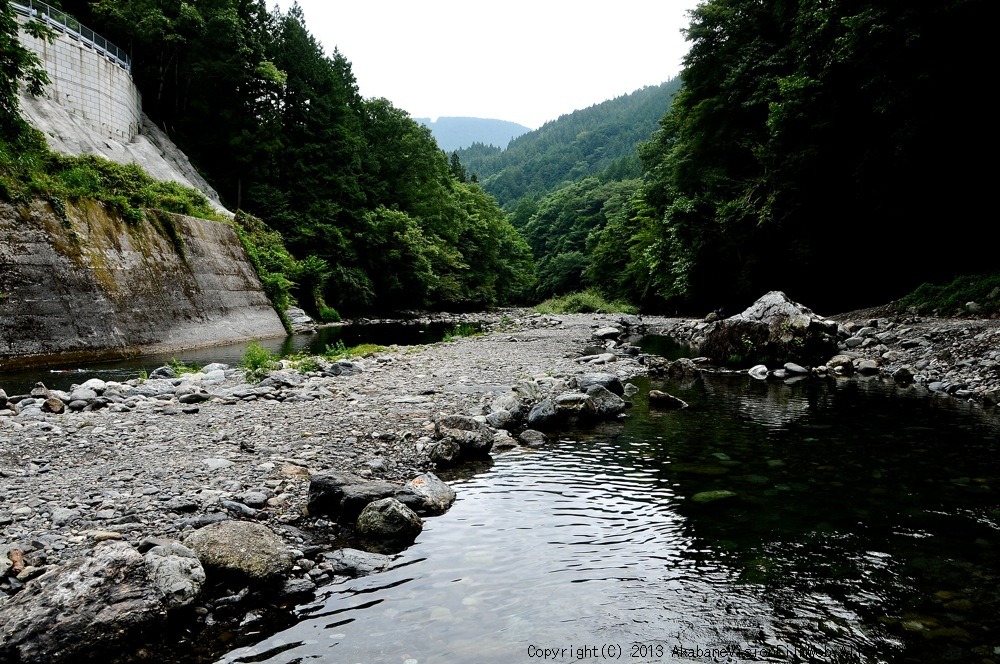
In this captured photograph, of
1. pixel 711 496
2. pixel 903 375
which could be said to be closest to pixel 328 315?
pixel 903 375

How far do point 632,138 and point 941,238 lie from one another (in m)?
145

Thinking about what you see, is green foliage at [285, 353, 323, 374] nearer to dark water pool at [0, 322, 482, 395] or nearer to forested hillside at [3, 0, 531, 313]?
dark water pool at [0, 322, 482, 395]

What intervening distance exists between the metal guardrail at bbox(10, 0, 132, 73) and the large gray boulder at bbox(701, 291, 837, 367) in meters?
31.3

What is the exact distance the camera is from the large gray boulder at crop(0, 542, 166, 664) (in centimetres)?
237

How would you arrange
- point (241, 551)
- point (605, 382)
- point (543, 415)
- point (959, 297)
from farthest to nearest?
1. point (959, 297)
2. point (605, 382)
3. point (543, 415)
4. point (241, 551)

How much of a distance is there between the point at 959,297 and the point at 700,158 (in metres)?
14.1

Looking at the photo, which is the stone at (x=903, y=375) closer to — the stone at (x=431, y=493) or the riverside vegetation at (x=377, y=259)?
the riverside vegetation at (x=377, y=259)

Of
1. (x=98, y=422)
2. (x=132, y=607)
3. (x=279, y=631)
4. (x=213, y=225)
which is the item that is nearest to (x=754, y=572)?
(x=279, y=631)

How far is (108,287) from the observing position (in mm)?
14453

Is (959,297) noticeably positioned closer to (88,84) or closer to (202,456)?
(202,456)

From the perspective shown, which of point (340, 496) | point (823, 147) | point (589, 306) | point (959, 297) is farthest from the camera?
point (589, 306)

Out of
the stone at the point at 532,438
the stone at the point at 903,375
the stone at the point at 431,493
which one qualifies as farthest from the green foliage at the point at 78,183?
the stone at the point at 903,375

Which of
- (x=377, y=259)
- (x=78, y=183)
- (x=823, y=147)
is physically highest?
(x=823, y=147)

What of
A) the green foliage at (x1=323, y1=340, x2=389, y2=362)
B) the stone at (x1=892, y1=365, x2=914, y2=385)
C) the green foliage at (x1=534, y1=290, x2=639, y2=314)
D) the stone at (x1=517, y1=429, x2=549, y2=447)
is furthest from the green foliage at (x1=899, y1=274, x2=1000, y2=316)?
the green foliage at (x1=534, y1=290, x2=639, y2=314)
